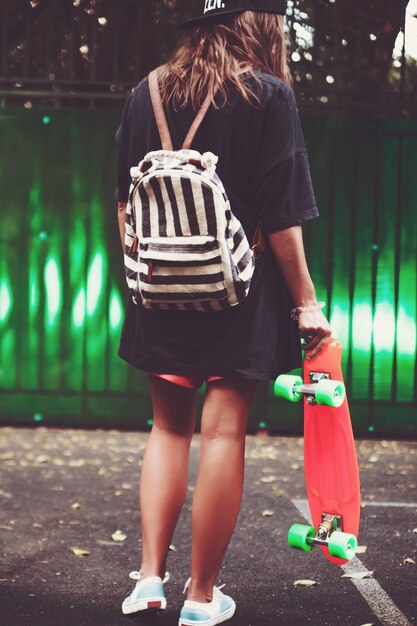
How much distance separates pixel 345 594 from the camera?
3518 mm

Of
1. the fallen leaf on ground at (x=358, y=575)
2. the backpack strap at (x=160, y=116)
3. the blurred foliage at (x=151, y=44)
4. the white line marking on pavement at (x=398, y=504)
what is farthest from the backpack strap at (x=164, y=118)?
the blurred foliage at (x=151, y=44)

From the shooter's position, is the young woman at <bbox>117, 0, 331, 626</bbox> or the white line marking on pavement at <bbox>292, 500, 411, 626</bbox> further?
the white line marking on pavement at <bbox>292, 500, 411, 626</bbox>

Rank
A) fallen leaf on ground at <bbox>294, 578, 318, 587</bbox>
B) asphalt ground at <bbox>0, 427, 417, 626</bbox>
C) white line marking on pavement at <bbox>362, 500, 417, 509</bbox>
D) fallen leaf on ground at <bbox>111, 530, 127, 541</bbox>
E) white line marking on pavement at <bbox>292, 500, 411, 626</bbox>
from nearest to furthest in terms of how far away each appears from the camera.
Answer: white line marking on pavement at <bbox>292, 500, 411, 626</bbox>
asphalt ground at <bbox>0, 427, 417, 626</bbox>
fallen leaf on ground at <bbox>294, 578, 318, 587</bbox>
fallen leaf on ground at <bbox>111, 530, 127, 541</bbox>
white line marking on pavement at <bbox>362, 500, 417, 509</bbox>

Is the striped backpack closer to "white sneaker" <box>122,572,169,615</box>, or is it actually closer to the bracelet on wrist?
the bracelet on wrist

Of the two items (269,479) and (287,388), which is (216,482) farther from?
(269,479)

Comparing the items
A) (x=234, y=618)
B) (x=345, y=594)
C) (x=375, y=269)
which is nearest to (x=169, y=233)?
(x=234, y=618)

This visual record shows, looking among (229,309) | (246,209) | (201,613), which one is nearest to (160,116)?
(246,209)

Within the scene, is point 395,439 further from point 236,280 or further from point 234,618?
point 236,280

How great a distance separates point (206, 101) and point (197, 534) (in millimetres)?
1341

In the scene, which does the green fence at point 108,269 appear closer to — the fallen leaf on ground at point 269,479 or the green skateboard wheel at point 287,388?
the fallen leaf on ground at point 269,479

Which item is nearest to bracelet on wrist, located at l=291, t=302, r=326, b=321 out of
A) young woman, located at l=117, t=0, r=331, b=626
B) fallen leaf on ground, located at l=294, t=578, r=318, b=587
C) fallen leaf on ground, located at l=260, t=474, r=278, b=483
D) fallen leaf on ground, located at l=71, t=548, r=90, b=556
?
young woman, located at l=117, t=0, r=331, b=626

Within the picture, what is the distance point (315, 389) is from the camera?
116 inches

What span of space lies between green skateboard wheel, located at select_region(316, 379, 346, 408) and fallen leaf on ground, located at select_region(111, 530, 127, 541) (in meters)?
1.71

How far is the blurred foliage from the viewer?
6789 millimetres
